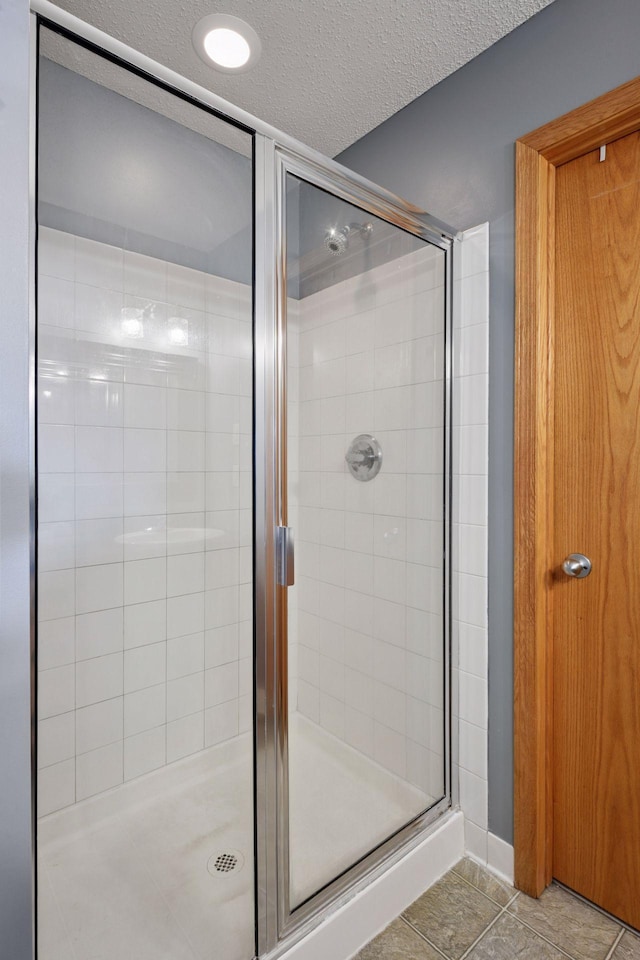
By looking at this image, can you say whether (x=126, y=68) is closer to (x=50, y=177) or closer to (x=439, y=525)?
(x=50, y=177)

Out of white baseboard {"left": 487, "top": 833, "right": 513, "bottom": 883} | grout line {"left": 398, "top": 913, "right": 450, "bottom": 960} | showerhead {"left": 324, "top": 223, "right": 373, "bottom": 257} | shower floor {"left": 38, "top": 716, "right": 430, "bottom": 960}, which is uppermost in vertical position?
showerhead {"left": 324, "top": 223, "right": 373, "bottom": 257}

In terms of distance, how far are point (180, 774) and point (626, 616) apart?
1.33 metres

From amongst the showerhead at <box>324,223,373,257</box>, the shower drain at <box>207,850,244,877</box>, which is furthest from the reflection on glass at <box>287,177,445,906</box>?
the shower drain at <box>207,850,244,877</box>

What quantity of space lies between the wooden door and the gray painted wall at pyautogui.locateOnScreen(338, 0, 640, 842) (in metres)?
0.14

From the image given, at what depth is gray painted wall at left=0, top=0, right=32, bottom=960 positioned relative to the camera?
709 mm

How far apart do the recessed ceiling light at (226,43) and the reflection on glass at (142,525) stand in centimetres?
48

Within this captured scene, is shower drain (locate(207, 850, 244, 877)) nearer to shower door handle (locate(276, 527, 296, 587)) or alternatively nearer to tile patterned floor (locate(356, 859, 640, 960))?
tile patterned floor (locate(356, 859, 640, 960))

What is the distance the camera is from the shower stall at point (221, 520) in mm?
1071

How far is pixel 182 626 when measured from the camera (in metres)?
1.54

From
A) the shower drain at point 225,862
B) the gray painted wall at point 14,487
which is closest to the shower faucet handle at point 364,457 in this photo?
the gray painted wall at point 14,487

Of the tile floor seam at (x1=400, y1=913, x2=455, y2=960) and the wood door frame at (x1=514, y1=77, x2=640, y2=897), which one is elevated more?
the wood door frame at (x1=514, y1=77, x2=640, y2=897)

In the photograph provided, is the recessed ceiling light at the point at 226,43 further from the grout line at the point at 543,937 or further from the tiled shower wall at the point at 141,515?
the grout line at the point at 543,937

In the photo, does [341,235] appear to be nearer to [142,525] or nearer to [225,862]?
[142,525]

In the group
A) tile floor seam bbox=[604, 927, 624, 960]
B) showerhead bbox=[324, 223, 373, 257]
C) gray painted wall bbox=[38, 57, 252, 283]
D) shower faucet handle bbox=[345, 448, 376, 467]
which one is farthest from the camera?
shower faucet handle bbox=[345, 448, 376, 467]
